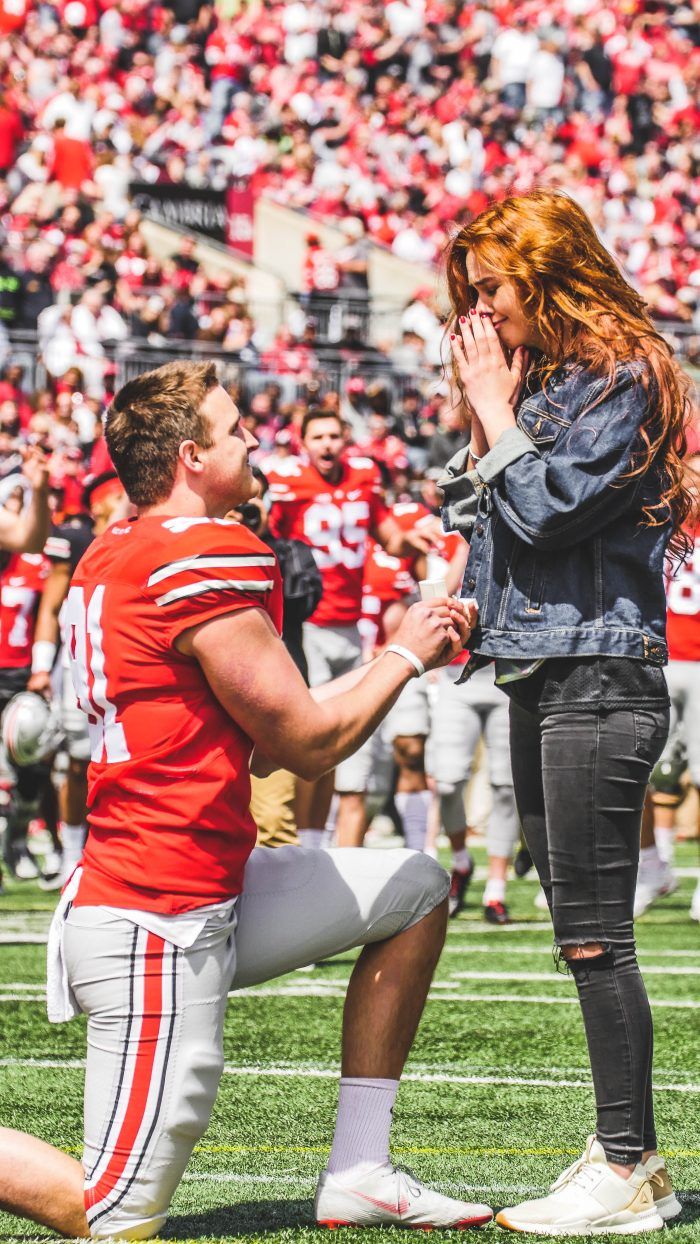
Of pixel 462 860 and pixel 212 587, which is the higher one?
pixel 212 587

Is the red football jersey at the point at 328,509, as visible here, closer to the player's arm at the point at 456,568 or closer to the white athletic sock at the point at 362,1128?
the player's arm at the point at 456,568

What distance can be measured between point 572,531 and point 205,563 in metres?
0.67

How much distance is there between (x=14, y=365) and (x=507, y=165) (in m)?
10.5

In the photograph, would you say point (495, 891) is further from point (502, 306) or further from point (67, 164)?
point (67, 164)

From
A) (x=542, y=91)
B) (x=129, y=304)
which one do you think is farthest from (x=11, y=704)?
(x=542, y=91)

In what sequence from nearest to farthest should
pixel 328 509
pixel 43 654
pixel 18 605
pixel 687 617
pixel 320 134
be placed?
1. pixel 328 509
2. pixel 687 617
3. pixel 43 654
4. pixel 18 605
5. pixel 320 134

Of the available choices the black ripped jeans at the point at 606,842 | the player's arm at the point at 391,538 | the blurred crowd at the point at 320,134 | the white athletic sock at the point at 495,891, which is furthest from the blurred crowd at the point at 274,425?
the black ripped jeans at the point at 606,842

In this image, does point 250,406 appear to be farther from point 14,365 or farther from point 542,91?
point 542,91

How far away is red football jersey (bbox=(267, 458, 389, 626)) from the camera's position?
8.67 meters

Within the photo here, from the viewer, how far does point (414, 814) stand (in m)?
9.59

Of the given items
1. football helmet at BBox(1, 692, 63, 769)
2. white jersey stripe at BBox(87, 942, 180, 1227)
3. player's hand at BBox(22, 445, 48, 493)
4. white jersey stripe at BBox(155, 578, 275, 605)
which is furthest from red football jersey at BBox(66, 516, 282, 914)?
football helmet at BBox(1, 692, 63, 769)

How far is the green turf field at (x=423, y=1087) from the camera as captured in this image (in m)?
3.79

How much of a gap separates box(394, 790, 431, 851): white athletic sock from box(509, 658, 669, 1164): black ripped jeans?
603cm

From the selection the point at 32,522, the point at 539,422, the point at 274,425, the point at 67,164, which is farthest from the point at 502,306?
the point at 67,164
